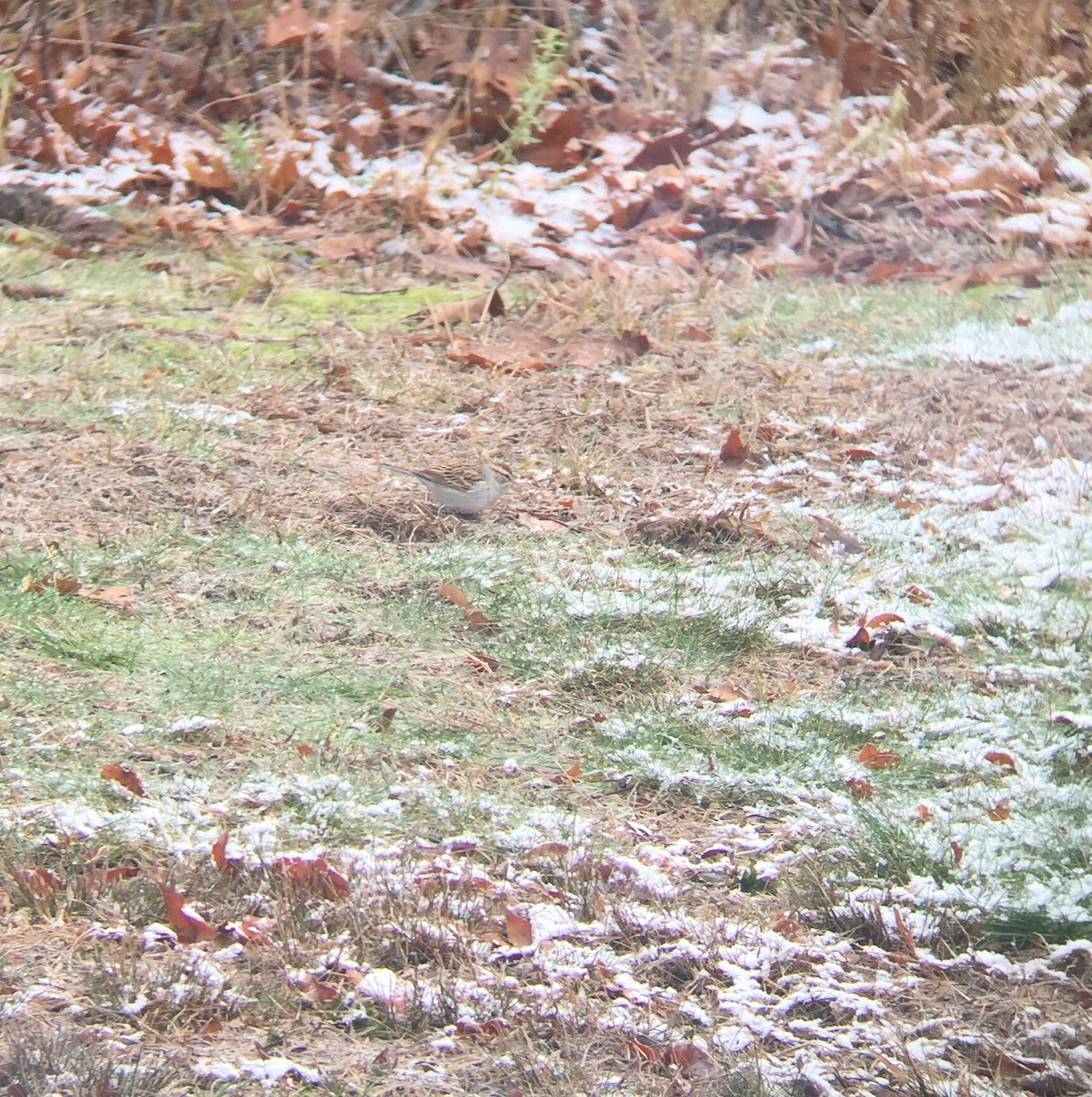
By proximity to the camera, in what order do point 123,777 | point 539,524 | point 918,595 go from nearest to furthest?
1. point 123,777
2. point 918,595
3. point 539,524

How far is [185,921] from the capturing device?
2.46m

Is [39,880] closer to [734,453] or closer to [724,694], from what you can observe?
[724,694]

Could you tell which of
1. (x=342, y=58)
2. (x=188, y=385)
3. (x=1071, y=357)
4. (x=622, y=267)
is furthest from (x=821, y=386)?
(x=342, y=58)

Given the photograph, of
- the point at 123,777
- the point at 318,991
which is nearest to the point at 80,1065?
the point at 318,991

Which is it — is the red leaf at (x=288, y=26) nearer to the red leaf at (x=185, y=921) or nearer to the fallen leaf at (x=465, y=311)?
the fallen leaf at (x=465, y=311)

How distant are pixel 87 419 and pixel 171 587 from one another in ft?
4.72

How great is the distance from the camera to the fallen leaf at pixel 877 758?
3129 millimetres

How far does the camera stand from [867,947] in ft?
8.25

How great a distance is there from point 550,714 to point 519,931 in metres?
0.90

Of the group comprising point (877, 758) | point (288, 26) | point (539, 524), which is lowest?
point (539, 524)

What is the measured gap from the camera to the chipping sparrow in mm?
4273

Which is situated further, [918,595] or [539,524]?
[539,524]

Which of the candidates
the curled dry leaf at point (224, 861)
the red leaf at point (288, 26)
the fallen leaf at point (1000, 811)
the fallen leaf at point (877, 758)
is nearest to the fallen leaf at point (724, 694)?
the fallen leaf at point (877, 758)

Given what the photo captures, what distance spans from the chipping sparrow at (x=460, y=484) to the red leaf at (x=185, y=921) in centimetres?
196
